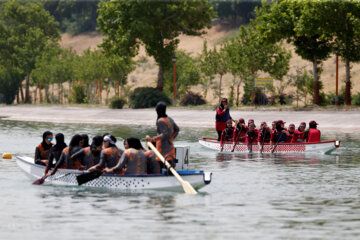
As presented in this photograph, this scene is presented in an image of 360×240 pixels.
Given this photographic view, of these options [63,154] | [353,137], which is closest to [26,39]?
[353,137]

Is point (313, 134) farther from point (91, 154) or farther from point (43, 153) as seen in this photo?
point (91, 154)

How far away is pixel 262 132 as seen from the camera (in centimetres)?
2836

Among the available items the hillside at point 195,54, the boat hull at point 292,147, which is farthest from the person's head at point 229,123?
the hillside at point 195,54

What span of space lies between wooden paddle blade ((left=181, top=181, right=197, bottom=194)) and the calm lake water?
5.1 inches

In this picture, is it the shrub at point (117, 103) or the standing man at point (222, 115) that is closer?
the standing man at point (222, 115)

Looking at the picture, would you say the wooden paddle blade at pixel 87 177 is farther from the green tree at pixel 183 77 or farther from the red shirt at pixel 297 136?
the green tree at pixel 183 77

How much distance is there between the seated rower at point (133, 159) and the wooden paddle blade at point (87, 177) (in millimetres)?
519

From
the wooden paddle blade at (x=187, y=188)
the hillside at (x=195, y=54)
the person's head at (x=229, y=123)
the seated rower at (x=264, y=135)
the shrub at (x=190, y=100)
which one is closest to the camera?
the wooden paddle blade at (x=187, y=188)

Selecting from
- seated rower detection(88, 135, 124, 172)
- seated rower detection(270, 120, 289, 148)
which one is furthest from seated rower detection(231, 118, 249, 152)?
seated rower detection(88, 135, 124, 172)

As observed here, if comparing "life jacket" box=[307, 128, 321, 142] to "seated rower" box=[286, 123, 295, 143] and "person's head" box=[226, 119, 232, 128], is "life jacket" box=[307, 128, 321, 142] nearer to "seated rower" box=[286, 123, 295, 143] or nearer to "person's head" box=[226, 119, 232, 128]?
"seated rower" box=[286, 123, 295, 143]

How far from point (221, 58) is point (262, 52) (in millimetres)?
7879

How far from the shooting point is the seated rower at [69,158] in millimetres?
18453

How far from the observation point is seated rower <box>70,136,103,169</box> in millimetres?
18062

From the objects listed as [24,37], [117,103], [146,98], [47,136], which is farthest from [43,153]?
[24,37]
